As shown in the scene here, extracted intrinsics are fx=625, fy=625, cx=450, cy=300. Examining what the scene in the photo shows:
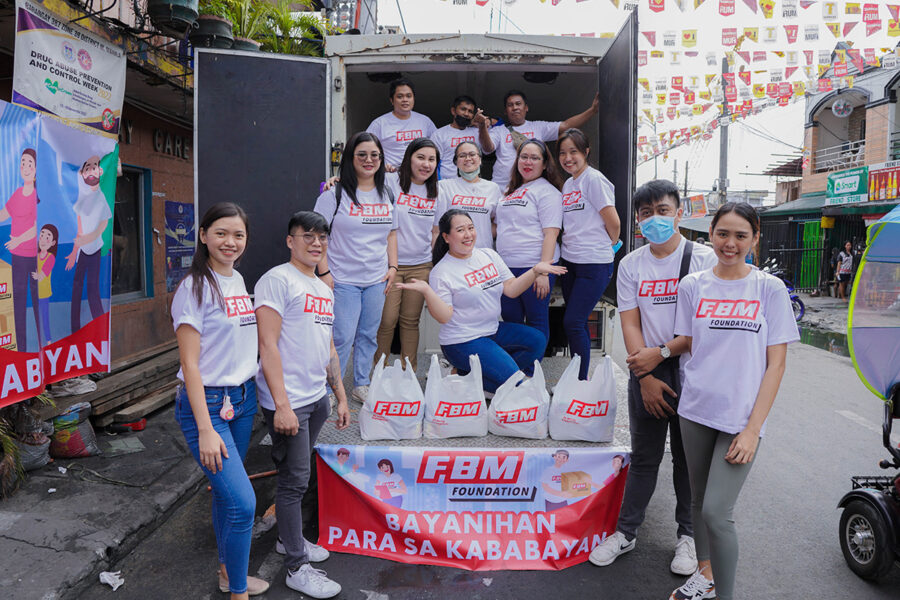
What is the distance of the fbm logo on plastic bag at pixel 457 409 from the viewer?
11.1 feet

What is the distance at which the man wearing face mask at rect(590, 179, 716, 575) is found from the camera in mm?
2990

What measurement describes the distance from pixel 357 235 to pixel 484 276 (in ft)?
2.79

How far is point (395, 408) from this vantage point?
3.38 meters

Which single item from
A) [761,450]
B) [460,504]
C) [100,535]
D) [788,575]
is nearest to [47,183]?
[100,535]

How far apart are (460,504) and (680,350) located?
1384 millimetres

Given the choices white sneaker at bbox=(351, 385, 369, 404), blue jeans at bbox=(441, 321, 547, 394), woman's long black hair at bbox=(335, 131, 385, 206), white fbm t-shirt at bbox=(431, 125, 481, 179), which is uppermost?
white fbm t-shirt at bbox=(431, 125, 481, 179)

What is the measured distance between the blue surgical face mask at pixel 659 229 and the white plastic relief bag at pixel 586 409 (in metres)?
0.72

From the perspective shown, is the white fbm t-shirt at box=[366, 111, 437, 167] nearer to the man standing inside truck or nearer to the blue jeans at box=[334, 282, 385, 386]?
the man standing inside truck

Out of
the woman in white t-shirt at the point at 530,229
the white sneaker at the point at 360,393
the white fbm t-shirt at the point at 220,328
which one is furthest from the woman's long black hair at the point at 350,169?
the white fbm t-shirt at the point at 220,328

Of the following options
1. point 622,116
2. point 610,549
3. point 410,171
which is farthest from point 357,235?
point 610,549

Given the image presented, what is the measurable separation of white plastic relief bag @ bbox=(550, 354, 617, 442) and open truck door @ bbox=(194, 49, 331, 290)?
2.41 meters

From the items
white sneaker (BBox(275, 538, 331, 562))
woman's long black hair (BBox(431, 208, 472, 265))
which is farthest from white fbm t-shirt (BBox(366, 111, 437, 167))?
white sneaker (BBox(275, 538, 331, 562))

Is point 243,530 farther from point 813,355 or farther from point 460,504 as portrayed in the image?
point 813,355

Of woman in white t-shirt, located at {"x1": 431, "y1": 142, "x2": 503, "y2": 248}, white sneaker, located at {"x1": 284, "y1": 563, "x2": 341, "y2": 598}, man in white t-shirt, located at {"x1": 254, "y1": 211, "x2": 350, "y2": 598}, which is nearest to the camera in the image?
man in white t-shirt, located at {"x1": 254, "y1": 211, "x2": 350, "y2": 598}
